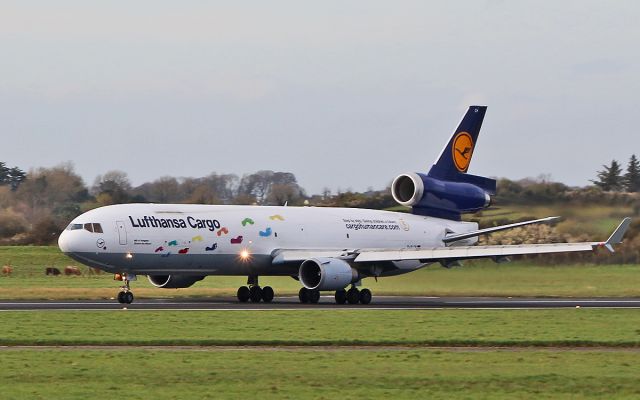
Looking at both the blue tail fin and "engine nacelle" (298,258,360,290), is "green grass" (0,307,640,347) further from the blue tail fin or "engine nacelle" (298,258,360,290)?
the blue tail fin

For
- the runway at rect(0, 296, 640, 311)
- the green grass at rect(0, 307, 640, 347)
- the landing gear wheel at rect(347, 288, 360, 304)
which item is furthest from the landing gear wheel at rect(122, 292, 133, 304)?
the landing gear wheel at rect(347, 288, 360, 304)

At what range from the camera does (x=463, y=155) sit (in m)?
60.1

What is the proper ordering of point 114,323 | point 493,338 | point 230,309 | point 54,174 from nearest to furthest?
point 493,338, point 114,323, point 230,309, point 54,174

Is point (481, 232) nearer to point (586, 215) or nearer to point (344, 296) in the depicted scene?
point (586, 215)

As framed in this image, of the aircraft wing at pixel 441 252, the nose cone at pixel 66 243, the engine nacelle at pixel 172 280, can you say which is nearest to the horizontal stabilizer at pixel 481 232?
the aircraft wing at pixel 441 252

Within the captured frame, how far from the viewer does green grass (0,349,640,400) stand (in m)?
19.5

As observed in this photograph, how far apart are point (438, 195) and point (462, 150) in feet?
9.74

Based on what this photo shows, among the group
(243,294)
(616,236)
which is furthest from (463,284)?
(243,294)

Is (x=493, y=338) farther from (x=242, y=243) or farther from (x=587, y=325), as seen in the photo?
(x=242, y=243)

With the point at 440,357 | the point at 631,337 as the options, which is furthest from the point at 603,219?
the point at 440,357

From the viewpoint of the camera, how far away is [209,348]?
89.4ft

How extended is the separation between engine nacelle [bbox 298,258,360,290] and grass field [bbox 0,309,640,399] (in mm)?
10153

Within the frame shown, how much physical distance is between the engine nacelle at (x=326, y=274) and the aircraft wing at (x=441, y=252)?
25.3 inches

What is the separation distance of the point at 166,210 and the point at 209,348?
22.1 metres
